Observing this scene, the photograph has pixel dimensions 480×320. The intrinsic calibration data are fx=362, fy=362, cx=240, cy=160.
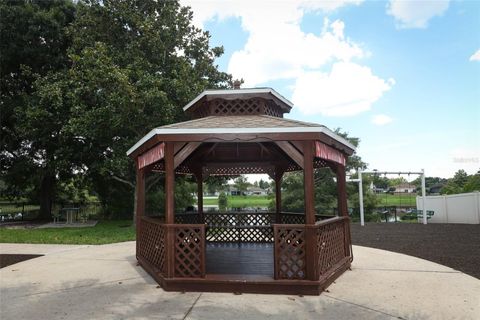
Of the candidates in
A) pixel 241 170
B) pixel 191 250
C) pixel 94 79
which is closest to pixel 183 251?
pixel 191 250

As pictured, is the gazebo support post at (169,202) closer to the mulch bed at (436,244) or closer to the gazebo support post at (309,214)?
the gazebo support post at (309,214)

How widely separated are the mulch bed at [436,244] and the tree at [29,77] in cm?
1377

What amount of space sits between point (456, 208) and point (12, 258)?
59.3ft

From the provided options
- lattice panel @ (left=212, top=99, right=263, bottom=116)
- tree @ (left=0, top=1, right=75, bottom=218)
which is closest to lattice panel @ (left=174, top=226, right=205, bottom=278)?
lattice panel @ (left=212, top=99, right=263, bottom=116)

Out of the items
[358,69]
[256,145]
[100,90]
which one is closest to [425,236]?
[358,69]

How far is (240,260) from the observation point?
7508mm

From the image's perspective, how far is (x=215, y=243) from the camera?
1023 centimetres

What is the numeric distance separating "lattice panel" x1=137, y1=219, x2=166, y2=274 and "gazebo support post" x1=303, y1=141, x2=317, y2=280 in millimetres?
2291

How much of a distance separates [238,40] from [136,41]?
9551 mm

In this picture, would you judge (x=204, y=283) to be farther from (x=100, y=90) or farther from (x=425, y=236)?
(x=100, y=90)

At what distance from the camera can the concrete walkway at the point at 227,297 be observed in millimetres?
4512

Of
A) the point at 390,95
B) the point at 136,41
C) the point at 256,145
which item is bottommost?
the point at 256,145

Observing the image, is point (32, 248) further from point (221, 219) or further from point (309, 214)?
point (309, 214)

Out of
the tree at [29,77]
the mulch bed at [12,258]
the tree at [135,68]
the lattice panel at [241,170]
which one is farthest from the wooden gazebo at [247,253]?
the tree at [29,77]
